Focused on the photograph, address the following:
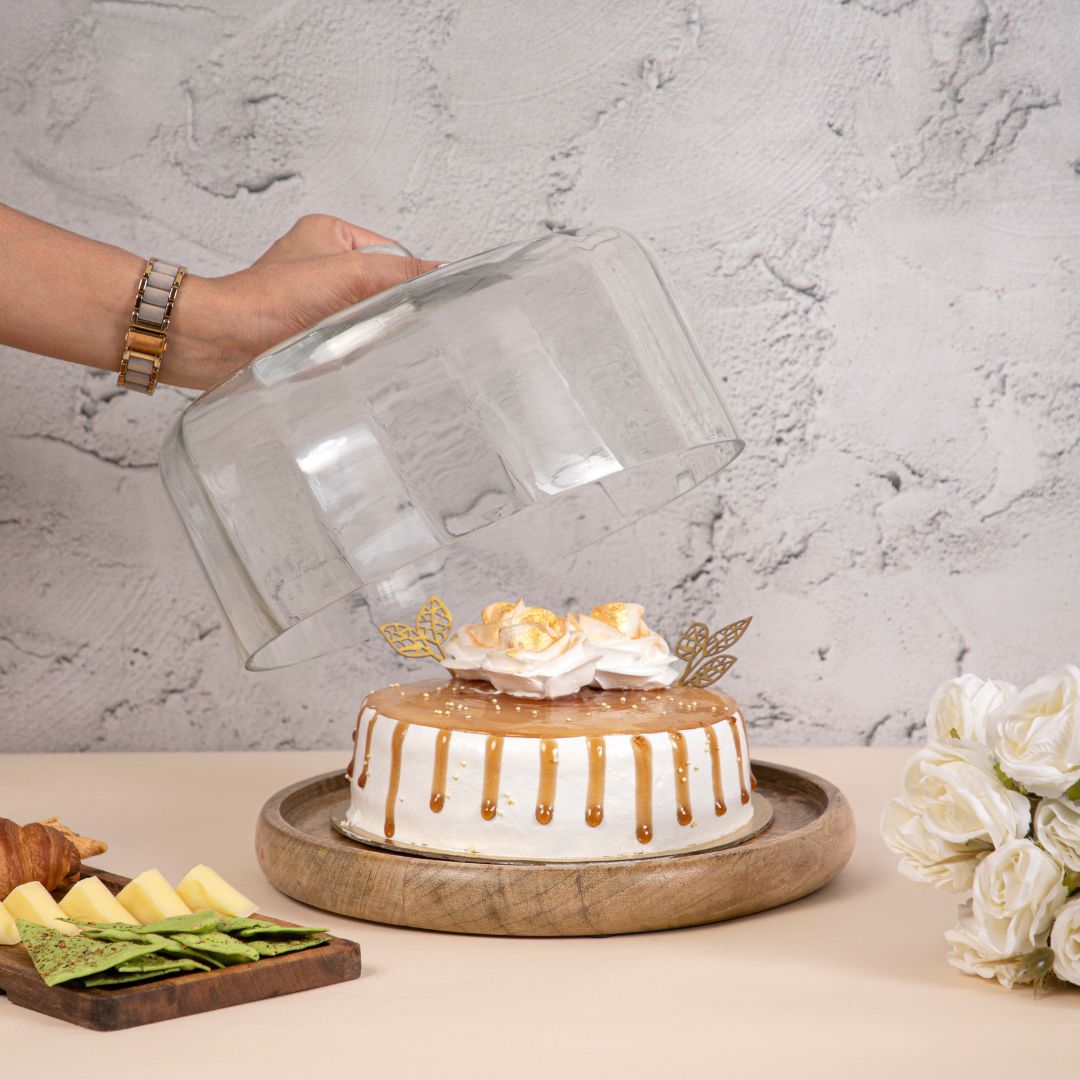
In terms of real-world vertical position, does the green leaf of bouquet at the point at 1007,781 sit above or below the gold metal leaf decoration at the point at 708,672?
above

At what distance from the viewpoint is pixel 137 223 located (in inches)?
58.6

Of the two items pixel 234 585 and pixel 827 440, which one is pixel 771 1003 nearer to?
pixel 234 585

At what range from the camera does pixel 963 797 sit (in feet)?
2.49

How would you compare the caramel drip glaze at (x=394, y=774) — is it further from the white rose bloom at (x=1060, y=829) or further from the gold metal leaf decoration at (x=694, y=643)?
the white rose bloom at (x=1060, y=829)

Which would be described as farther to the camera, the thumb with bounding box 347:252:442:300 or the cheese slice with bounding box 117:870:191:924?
the thumb with bounding box 347:252:442:300

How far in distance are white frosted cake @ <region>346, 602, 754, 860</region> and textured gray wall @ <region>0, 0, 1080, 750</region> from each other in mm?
476

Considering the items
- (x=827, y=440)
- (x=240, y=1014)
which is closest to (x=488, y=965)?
(x=240, y=1014)

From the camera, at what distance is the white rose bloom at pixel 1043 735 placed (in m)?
0.73

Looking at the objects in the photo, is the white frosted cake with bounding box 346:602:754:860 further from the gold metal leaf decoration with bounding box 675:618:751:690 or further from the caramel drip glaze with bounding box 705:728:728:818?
the gold metal leaf decoration with bounding box 675:618:751:690

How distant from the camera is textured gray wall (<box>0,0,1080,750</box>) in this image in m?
1.48

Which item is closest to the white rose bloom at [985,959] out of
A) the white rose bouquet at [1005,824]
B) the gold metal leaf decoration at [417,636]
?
the white rose bouquet at [1005,824]

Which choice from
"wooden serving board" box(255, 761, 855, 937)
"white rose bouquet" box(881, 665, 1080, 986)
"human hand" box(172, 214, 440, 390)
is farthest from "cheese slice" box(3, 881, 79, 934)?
"white rose bouquet" box(881, 665, 1080, 986)

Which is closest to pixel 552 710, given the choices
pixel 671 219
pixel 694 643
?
pixel 694 643

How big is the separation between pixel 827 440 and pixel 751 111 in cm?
39
